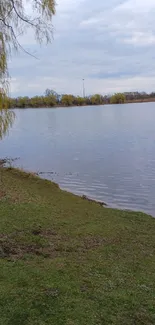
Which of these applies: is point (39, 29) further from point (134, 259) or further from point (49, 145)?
point (49, 145)

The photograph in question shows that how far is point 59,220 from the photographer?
29.6 ft

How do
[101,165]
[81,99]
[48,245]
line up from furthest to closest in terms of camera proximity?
[81,99]
[101,165]
[48,245]

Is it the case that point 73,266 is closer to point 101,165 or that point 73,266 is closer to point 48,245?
point 48,245

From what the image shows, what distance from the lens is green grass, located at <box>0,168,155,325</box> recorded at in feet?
13.4

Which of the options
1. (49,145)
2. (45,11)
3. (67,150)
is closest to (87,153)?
(67,150)

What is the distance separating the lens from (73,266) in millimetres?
5594

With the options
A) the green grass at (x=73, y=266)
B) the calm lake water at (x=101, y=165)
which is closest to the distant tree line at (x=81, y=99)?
the calm lake water at (x=101, y=165)

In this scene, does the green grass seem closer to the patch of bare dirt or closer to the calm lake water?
the patch of bare dirt

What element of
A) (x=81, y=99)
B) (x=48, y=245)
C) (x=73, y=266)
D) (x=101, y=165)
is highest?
(x=81, y=99)

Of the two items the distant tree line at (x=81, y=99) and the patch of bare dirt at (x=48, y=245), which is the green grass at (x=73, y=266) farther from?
the distant tree line at (x=81, y=99)

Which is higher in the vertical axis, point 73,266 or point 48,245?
point 73,266

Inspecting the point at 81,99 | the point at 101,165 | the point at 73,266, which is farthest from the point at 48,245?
the point at 81,99

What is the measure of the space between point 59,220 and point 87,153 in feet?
64.0

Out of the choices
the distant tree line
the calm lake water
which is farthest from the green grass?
the distant tree line
